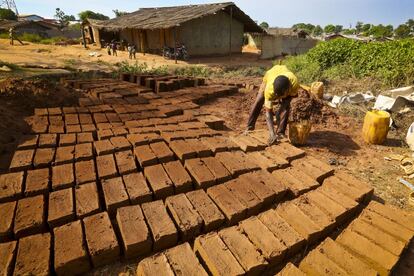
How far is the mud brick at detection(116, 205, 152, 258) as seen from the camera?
89.4 inches

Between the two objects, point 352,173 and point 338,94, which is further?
point 338,94

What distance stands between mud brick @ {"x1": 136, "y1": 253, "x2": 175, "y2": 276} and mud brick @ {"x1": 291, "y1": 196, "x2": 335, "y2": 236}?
1494mm

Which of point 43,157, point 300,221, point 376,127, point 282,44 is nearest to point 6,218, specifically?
point 43,157

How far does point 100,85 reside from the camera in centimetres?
670

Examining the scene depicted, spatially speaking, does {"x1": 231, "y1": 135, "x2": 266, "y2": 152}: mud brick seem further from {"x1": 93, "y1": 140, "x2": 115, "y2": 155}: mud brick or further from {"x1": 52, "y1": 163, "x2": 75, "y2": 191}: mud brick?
{"x1": 52, "y1": 163, "x2": 75, "y2": 191}: mud brick

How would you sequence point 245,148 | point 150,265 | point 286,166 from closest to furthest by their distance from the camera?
point 150,265 < point 286,166 < point 245,148

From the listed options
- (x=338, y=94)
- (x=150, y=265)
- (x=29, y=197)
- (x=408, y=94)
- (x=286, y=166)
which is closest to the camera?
(x=150, y=265)

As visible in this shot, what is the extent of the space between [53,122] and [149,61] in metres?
13.5

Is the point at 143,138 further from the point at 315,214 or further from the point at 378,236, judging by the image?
the point at 378,236

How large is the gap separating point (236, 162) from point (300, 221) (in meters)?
1.12

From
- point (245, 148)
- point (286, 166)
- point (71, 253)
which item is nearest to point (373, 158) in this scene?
point (286, 166)

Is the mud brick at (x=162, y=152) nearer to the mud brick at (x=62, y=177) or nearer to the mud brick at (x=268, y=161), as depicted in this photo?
the mud brick at (x=62, y=177)

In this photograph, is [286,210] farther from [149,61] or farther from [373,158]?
[149,61]

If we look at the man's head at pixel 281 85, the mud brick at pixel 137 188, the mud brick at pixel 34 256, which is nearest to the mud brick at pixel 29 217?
the mud brick at pixel 34 256
